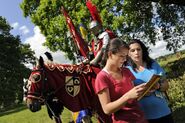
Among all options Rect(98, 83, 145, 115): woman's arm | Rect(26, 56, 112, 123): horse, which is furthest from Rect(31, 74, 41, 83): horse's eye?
Rect(98, 83, 145, 115): woman's arm

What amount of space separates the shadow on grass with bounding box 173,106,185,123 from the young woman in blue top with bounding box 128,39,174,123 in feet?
19.6

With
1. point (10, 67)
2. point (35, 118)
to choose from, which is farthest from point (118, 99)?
point (10, 67)

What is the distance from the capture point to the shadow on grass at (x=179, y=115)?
37.8 ft

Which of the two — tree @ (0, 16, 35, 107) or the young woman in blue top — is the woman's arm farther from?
tree @ (0, 16, 35, 107)

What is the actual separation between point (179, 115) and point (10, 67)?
48.7 meters

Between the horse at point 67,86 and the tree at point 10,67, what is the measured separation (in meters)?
47.1

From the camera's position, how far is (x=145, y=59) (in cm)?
573

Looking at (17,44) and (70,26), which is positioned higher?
(17,44)

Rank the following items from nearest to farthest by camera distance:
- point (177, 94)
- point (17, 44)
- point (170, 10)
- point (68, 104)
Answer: point (68, 104) → point (177, 94) → point (170, 10) → point (17, 44)

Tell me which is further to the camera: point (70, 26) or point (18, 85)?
point (18, 85)

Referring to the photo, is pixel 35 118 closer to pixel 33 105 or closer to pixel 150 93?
pixel 33 105

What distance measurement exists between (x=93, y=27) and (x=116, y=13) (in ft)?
87.8

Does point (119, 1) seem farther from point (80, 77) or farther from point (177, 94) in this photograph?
point (80, 77)

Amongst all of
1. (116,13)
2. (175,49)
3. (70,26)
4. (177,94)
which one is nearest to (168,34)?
(175,49)
